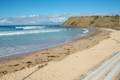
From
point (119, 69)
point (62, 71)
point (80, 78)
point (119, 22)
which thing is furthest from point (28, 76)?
point (119, 22)

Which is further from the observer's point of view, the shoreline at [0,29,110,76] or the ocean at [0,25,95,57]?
the ocean at [0,25,95,57]

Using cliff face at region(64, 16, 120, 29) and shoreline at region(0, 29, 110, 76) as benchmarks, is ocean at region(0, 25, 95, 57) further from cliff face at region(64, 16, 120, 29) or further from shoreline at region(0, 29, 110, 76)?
cliff face at region(64, 16, 120, 29)

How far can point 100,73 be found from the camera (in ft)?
27.5

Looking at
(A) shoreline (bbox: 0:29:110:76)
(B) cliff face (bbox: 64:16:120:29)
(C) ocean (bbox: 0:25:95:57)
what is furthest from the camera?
(B) cliff face (bbox: 64:16:120:29)

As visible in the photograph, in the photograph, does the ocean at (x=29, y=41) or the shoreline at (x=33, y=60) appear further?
the ocean at (x=29, y=41)

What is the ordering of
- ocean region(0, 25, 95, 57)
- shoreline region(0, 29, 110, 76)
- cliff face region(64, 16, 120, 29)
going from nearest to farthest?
shoreline region(0, 29, 110, 76) < ocean region(0, 25, 95, 57) < cliff face region(64, 16, 120, 29)

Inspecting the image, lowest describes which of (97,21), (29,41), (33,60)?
(97,21)

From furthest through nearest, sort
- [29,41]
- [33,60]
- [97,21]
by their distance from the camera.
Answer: [97,21]
[29,41]
[33,60]

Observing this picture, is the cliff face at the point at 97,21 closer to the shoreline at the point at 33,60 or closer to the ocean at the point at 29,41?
the ocean at the point at 29,41

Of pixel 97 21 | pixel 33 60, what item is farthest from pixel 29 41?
pixel 97 21

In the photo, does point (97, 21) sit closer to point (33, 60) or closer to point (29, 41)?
point (29, 41)

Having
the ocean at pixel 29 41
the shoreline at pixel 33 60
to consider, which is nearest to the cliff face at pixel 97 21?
the ocean at pixel 29 41

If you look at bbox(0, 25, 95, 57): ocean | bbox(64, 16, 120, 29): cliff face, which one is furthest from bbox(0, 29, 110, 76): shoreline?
bbox(64, 16, 120, 29): cliff face

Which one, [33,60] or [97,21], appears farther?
[97,21]
